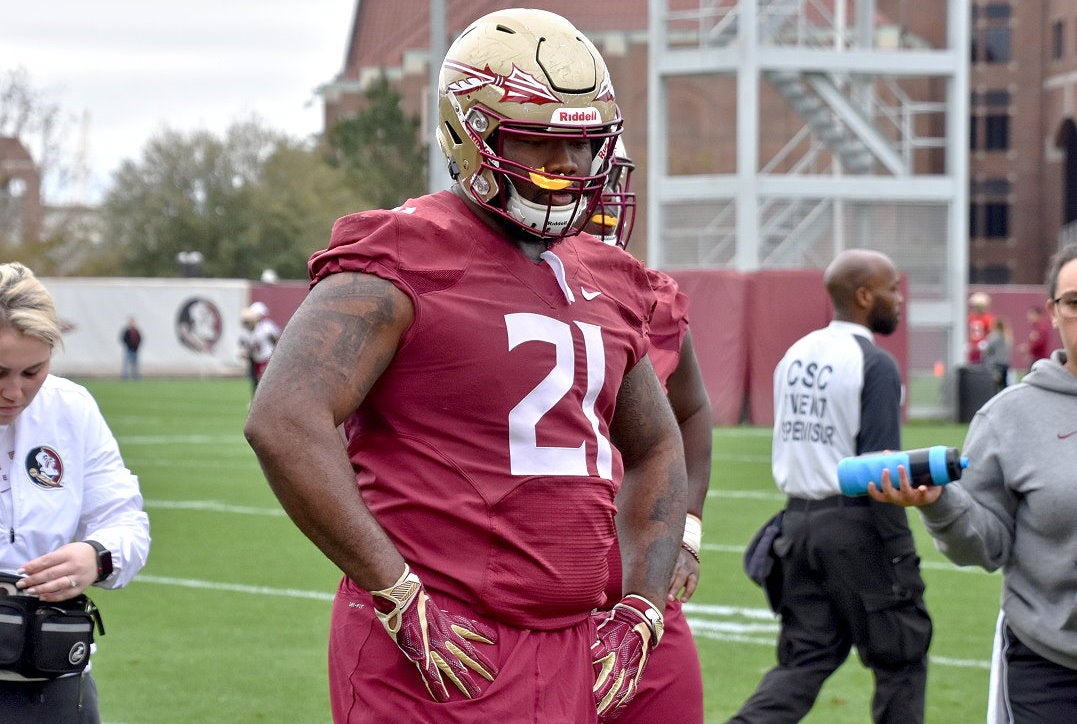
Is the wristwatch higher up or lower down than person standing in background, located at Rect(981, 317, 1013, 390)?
higher up

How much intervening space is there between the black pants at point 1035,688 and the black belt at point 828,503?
1969 millimetres

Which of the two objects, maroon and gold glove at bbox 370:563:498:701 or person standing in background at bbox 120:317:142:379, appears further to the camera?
person standing in background at bbox 120:317:142:379

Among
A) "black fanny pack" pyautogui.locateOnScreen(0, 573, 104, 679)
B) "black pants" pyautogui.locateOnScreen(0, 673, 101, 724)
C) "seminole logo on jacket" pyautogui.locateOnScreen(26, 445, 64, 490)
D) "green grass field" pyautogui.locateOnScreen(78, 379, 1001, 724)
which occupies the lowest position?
"green grass field" pyautogui.locateOnScreen(78, 379, 1001, 724)

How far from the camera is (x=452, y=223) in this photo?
298cm

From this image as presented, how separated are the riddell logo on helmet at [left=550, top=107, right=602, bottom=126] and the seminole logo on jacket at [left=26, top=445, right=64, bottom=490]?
173 cm

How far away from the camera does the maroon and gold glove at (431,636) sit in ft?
9.14

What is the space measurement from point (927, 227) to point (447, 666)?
26.3 metres

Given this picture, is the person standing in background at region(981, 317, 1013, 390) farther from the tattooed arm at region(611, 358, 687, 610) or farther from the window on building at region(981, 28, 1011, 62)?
the window on building at region(981, 28, 1011, 62)

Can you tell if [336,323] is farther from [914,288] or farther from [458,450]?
[914,288]

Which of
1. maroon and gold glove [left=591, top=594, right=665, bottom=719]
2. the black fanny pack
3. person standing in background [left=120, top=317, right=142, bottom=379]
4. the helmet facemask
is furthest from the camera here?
person standing in background [left=120, top=317, right=142, bottom=379]

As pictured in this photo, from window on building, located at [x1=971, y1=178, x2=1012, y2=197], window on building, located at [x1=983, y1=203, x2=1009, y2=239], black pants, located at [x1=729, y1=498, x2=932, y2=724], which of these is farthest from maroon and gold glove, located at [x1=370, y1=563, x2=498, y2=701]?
window on building, located at [x1=971, y1=178, x2=1012, y2=197]

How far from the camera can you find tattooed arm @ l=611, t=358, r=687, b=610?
3352 millimetres

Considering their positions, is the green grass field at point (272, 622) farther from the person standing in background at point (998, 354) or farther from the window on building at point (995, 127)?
the window on building at point (995, 127)

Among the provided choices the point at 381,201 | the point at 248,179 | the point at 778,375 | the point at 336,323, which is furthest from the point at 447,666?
the point at 248,179
